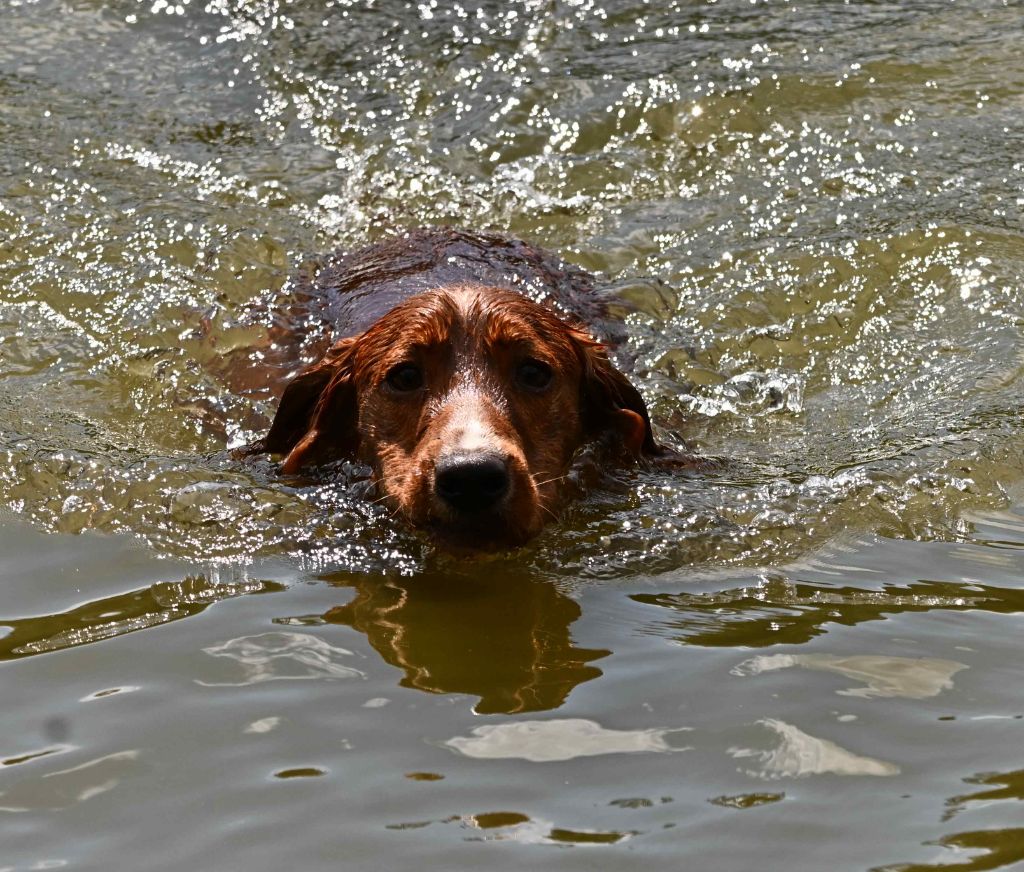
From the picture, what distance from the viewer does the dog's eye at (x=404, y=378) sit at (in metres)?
5.45

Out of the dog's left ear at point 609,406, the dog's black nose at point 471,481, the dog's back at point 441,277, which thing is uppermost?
the dog's back at point 441,277

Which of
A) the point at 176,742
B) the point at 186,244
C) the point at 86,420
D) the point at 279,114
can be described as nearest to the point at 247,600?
the point at 176,742

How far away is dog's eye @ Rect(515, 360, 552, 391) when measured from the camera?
5.51 meters

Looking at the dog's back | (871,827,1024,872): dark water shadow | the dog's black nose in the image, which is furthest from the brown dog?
(871,827,1024,872): dark water shadow

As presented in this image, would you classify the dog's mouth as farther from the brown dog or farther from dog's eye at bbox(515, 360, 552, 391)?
dog's eye at bbox(515, 360, 552, 391)

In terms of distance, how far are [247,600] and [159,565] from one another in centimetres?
45

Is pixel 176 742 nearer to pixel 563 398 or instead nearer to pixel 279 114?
pixel 563 398

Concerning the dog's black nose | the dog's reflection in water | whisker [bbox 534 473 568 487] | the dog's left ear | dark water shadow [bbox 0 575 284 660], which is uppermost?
the dog's left ear

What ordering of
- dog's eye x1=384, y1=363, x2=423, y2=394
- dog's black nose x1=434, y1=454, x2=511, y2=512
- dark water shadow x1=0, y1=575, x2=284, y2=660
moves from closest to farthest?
dark water shadow x1=0, y1=575, x2=284, y2=660
dog's black nose x1=434, y1=454, x2=511, y2=512
dog's eye x1=384, y1=363, x2=423, y2=394

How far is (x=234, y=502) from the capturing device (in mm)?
5395

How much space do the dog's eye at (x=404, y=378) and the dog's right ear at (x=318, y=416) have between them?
1.15 feet

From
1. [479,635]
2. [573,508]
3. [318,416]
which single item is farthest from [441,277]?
[479,635]

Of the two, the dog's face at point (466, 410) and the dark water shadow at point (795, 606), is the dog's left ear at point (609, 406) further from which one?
the dark water shadow at point (795, 606)

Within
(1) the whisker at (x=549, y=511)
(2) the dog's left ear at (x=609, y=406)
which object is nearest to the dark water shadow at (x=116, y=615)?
(1) the whisker at (x=549, y=511)
